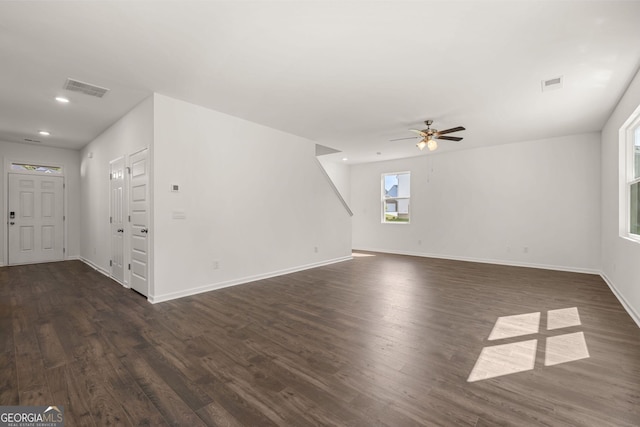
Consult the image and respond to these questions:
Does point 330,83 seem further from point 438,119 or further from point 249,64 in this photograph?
point 438,119

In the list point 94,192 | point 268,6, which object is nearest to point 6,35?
point 268,6

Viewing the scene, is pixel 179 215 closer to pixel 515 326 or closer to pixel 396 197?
pixel 515 326

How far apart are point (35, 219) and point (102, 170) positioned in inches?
107

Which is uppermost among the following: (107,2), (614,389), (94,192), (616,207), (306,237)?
(107,2)

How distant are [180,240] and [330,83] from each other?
9.68ft

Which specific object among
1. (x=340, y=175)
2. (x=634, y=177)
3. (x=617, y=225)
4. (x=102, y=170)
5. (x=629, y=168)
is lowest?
(x=617, y=225)

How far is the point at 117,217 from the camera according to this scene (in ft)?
15.9

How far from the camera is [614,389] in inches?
74.2

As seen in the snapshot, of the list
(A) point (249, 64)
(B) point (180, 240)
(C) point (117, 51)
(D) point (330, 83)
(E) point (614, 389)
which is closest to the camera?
(E) point (614, 389)

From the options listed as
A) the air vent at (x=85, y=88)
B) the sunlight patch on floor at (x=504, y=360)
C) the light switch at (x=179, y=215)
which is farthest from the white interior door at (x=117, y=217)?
the sunlight patch on floor at (x=504, y=360)

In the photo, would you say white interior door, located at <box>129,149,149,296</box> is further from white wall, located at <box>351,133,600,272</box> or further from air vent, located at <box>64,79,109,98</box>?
white wall, located at <box>351,133,600,272</box>

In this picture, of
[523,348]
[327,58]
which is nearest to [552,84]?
[327,58]

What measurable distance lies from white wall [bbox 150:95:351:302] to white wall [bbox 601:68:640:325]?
4793 mm

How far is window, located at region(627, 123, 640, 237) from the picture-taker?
354cm
